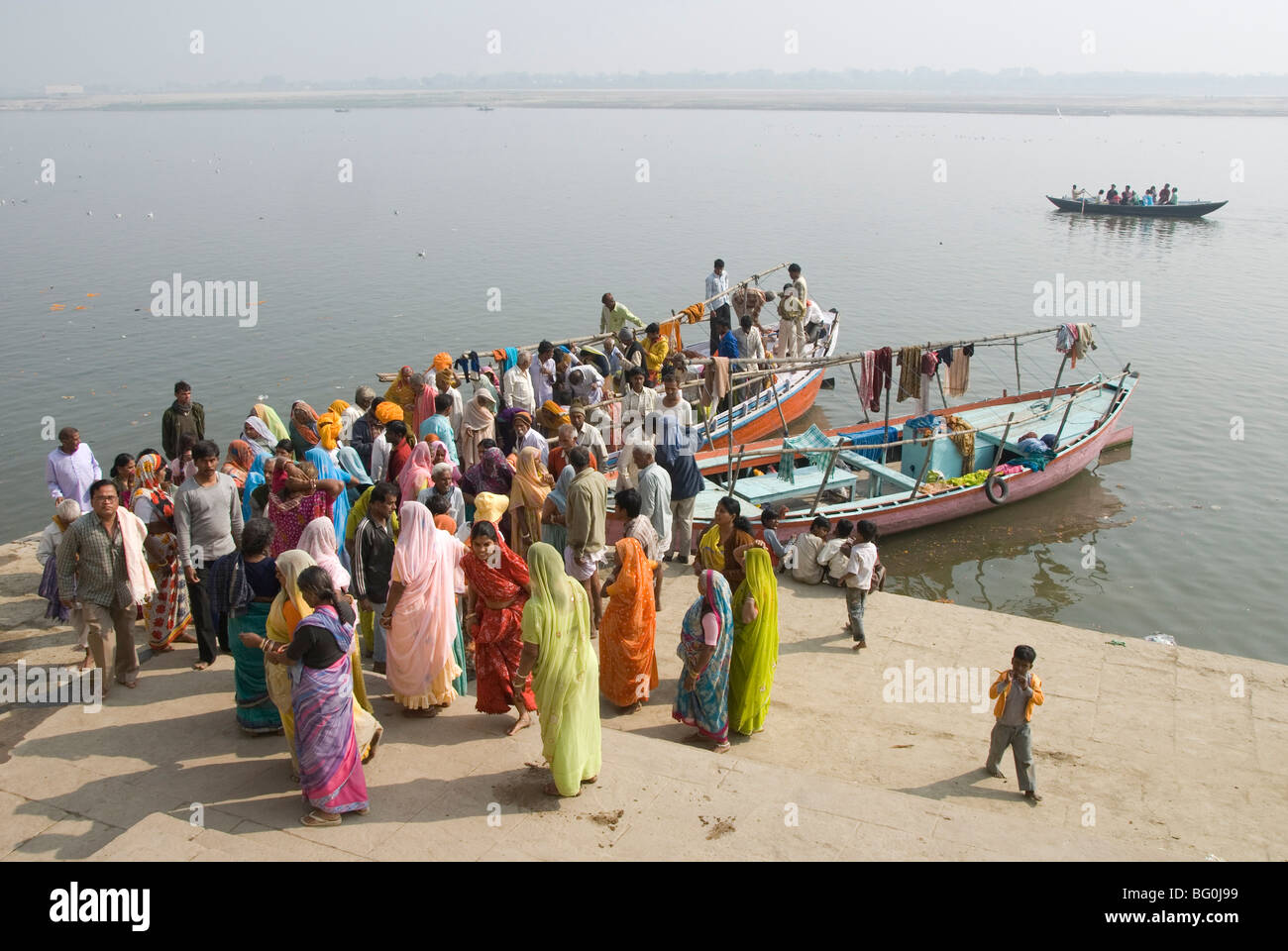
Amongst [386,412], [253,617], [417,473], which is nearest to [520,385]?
[386,412]

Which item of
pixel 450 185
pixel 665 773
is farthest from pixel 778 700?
pixel 450 185

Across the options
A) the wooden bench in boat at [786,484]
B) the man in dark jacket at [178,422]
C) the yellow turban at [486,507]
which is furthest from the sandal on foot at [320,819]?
the wooden bench in boat at [786,484]

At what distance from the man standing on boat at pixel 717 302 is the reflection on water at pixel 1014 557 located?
4872 mm

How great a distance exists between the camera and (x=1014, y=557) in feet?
44.5

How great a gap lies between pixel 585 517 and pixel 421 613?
1640mm

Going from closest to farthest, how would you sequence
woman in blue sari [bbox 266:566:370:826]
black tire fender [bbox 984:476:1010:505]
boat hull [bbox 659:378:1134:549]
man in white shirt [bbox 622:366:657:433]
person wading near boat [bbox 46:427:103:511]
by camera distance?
woman in blue sari [bbox 266:566:370:826] < person wading near boat [bbox 46:427:103:511] < man in white shirt [bbox 622:366:657:433] < boat hull [bbox 659:378:1134:549] < black tire fender [bbox 984:476:1010:505]

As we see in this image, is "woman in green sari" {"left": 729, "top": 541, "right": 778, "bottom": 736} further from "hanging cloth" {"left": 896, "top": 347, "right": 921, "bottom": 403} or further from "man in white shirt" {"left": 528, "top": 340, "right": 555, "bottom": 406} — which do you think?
"hanging cloth" {"left": 896, "top": 347, "right": 921, "bottom": 403}

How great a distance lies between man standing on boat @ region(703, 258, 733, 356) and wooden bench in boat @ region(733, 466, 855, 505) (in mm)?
4147

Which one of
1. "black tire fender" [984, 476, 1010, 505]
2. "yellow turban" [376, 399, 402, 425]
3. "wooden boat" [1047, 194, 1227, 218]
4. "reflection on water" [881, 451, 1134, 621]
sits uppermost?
"wooden boat" [1047, 194, 1227, 218]

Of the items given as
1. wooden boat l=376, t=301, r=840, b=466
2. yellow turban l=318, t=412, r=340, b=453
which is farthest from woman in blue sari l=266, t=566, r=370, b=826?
wooden boat l=376, t=301, r=840, b=466

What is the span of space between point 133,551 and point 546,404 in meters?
4.76

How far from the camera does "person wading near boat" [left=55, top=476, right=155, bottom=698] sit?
6543 mm

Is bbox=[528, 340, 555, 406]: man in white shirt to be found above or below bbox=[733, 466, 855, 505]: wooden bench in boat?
above

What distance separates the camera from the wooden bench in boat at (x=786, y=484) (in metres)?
12.1
